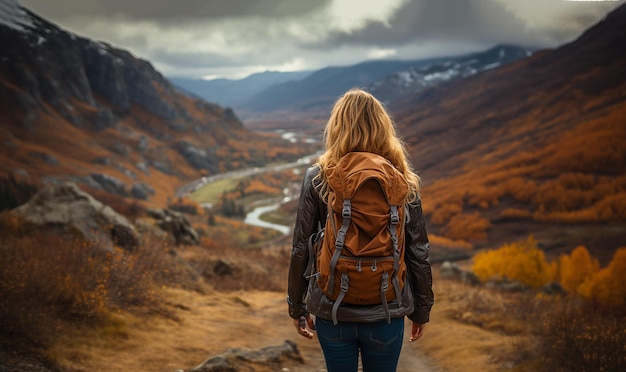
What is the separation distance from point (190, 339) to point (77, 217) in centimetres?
627

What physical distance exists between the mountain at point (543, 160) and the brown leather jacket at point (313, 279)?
43303 mm

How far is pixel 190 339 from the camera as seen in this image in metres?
8.75

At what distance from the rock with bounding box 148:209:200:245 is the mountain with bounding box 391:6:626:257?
1131 inches

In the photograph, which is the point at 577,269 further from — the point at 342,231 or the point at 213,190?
the point at 213,190

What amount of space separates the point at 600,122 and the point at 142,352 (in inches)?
5453

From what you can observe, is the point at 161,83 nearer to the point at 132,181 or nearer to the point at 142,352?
the point at 132,181

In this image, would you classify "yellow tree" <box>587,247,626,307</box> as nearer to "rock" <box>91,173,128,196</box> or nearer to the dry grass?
the dry grass

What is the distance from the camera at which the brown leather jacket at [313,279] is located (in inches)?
120

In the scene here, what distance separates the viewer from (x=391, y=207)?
2.84 metres

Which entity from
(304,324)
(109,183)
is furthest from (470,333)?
(109,183)

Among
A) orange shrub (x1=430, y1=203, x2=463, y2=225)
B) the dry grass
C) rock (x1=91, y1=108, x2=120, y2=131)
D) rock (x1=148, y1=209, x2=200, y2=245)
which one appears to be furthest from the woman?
rock (x1=91, y1=108, x2=120, y2=131)

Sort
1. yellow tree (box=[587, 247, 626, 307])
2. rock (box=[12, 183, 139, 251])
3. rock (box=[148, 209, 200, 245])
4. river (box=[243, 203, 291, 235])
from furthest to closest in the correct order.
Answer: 1. river (box=[243, 203, 291, 235])
2. yellow tree (box=[587, 247, 626, 307])
3. rock (box=[148, 209, 200, 245])
4. rock (box=[12, 183, 139, 251])

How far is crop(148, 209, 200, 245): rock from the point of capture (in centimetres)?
2153

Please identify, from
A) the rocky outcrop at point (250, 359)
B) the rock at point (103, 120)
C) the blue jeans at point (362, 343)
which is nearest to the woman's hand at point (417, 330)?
the blue jeans at point (362, 343)
